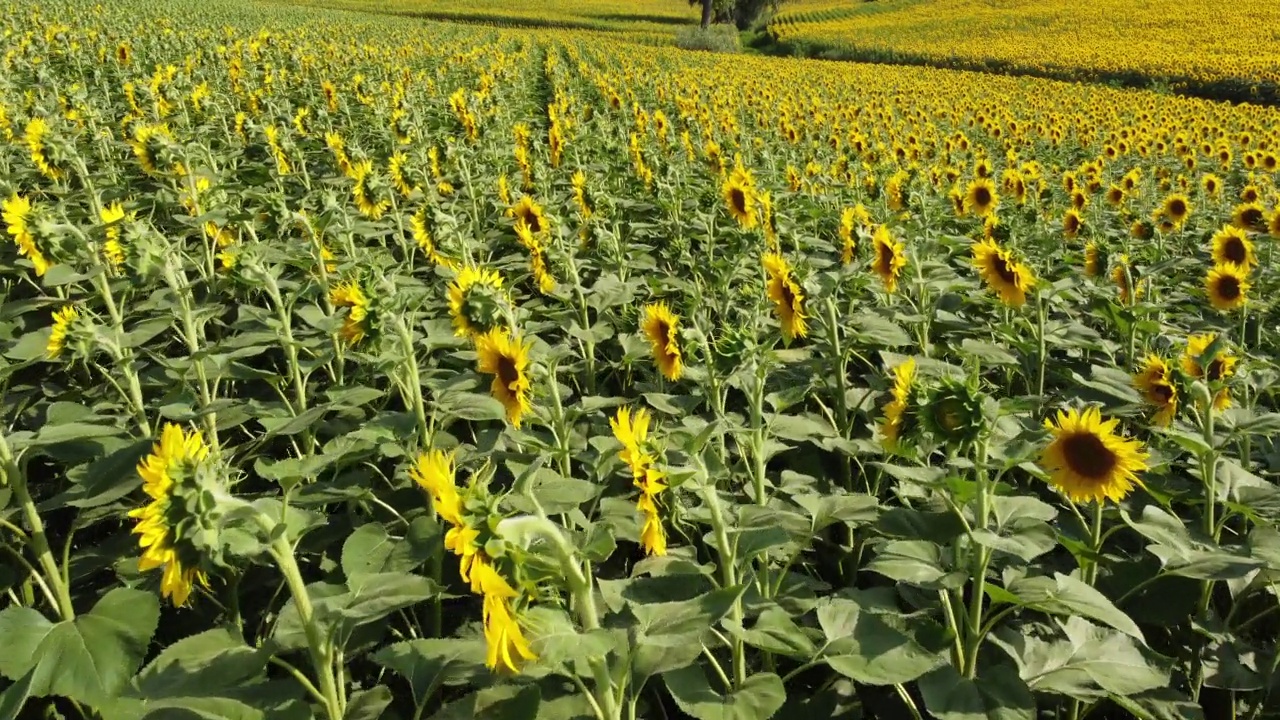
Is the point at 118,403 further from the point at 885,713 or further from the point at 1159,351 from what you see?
the point at 1159,351

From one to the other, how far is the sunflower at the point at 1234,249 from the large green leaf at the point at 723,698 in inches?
157

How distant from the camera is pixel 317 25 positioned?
24906 millimetres

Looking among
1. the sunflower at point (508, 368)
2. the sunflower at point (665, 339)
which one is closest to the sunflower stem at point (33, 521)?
the sunflower at point (508, 368)

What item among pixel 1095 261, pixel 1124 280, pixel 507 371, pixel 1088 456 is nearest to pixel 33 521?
pixel 507 371

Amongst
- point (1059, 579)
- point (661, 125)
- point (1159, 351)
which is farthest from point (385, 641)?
point (661, 125)

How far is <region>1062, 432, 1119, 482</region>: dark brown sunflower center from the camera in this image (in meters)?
1.96

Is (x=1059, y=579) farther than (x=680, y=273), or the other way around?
(x=680, y=273)

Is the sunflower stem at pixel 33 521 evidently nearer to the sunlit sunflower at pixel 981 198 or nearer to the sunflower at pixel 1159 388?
the sunflower at pixel 1159 388

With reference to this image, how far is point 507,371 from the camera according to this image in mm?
2275

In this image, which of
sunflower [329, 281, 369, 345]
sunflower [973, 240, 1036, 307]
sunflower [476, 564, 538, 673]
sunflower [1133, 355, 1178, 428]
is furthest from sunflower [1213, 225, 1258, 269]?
sunflower [476, 564, 538, 673]

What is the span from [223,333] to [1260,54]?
32362mm

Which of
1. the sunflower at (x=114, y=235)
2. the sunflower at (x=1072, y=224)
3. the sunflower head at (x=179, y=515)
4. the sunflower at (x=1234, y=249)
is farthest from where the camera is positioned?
the sunflower at (x=1072, y=224)

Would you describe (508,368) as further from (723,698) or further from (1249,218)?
(1249,218)

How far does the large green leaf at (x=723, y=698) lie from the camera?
1562 millimetres
